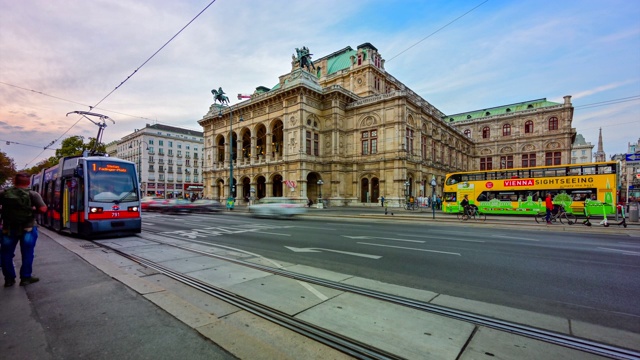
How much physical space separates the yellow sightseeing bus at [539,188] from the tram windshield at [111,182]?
25.1 meters

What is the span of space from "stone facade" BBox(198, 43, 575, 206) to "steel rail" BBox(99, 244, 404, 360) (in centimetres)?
3443

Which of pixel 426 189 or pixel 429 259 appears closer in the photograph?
pixel 429 259

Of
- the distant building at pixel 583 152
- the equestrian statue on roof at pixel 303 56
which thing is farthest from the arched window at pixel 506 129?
the distant building at pixel 583 152

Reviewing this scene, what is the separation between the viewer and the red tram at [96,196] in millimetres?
9828

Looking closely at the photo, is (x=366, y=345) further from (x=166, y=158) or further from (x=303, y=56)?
(x=166, y=158)

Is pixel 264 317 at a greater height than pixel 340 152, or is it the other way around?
pixel 340 152

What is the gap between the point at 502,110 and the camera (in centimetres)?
7106

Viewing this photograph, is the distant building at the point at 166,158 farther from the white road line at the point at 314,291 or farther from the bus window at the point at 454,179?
the white road line at the point at 314,291

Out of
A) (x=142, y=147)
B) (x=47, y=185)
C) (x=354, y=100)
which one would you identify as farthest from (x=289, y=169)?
(x=142, y=147)

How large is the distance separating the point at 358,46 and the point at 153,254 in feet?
161

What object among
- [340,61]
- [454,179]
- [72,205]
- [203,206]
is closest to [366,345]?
[72,205]

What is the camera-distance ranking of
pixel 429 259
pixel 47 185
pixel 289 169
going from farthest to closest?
pixel 289 169 < pixel 47 185 < pixel 429 259

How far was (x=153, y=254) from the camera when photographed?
7484mm

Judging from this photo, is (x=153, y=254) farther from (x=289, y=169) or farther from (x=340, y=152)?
(x=340, y=152)
